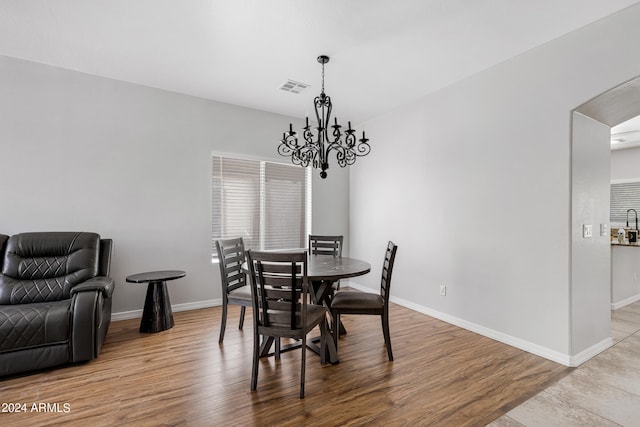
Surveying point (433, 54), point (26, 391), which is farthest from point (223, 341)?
point (433, 54)

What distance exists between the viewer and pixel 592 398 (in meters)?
2.12

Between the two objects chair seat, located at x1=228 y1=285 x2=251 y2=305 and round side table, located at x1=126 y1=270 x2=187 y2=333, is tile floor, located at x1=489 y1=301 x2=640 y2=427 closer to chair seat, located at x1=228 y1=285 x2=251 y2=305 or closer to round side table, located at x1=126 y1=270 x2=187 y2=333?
chair seat, located at x1=228 y1=285 x2=251 y2=305

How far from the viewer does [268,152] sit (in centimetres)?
464

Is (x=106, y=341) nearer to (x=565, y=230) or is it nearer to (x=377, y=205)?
(x=377, y=205)

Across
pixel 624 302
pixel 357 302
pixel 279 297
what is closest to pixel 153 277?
pixel 279 297

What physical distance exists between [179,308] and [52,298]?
1.37 metres

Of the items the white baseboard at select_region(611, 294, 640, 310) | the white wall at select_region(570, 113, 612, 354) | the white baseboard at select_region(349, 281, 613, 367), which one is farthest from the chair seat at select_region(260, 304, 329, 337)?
the white baseboard at select_region(611, 294, 640, 310)

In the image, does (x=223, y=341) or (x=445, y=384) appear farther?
(x=223, y=341)

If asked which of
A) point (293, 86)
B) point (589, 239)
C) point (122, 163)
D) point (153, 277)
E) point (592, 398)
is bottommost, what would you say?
point (592, 398)

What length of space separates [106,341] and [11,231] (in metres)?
1.52

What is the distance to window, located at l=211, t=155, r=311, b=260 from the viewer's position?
14.2 ft

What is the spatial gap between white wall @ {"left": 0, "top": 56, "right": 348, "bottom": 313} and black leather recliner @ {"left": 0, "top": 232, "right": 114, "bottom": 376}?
0.41 metres

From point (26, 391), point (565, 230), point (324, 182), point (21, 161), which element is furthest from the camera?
point (324, 182)

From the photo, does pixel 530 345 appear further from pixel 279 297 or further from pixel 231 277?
pixel 231 277
